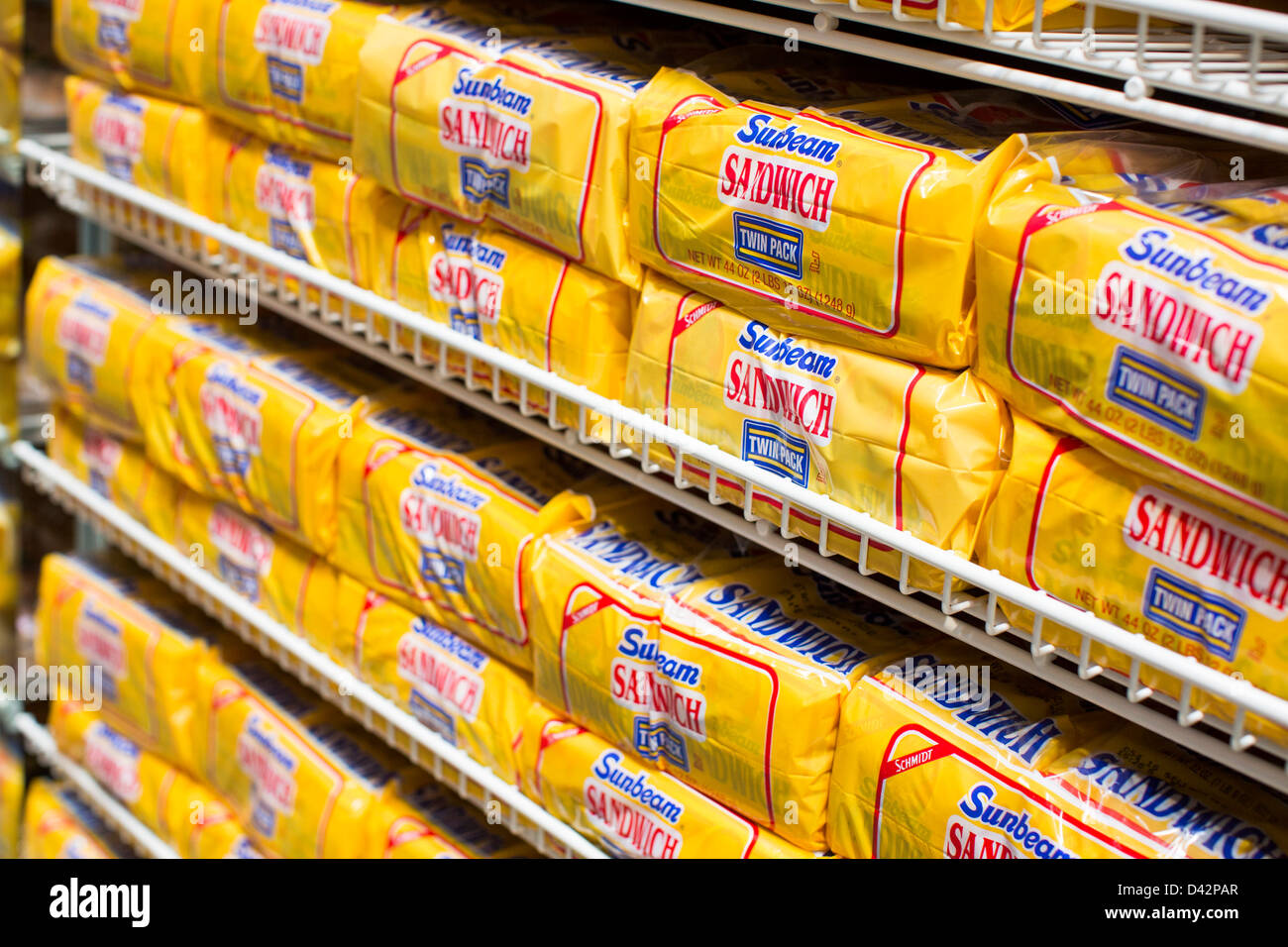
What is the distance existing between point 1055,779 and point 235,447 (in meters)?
1.19

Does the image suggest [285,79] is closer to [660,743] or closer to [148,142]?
[148,142]

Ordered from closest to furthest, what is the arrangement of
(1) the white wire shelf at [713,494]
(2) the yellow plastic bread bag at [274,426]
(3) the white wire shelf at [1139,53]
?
(3) the white wire shelf at [1139,53] < (1) the white wire shelf at [713,494] < (2) the yellow plastic bread bag at [274,426]

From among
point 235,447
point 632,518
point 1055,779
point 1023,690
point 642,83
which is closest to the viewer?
point 1055,779

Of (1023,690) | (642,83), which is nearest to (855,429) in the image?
(1023,690)

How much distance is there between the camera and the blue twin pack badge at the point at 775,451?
1144 mm

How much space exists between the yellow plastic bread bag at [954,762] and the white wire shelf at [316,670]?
357mm

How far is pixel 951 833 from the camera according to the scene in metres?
1.07

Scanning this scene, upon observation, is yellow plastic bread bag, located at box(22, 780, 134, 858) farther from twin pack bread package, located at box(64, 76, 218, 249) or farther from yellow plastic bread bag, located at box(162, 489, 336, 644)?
twin pack bread package, located at box(64, 76, 218, 249)

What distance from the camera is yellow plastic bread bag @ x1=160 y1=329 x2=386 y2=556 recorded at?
1666 mm

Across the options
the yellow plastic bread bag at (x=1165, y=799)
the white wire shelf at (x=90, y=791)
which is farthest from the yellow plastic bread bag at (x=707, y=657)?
the white wire shelf at (x=90, y=791)

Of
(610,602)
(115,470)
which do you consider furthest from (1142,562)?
(115,470)

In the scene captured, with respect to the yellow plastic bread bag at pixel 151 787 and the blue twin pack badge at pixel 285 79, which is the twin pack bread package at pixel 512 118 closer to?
the blue twin pack badge at pixel 285 79

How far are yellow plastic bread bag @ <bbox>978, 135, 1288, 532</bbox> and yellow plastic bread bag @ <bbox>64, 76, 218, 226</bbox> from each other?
1233 millimetres

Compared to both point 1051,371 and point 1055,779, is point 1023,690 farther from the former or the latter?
point 1051,371
